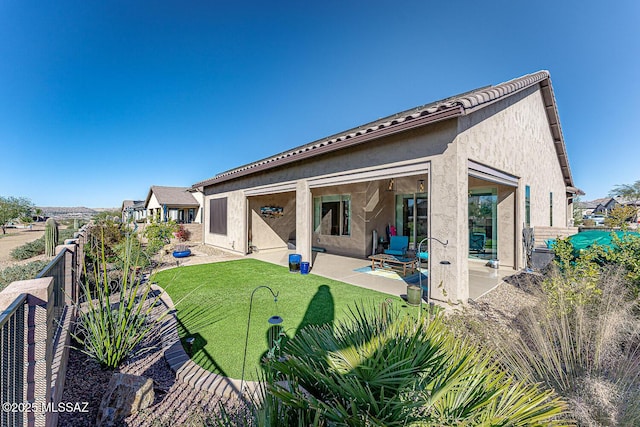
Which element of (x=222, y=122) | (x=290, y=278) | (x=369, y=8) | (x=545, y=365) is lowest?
(x=290, y=278)

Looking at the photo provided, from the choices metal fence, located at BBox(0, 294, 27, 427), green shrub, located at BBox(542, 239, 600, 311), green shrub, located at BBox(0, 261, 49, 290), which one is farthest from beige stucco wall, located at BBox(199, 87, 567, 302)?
green shrub, located at BBox(0, 261, 49, 290)

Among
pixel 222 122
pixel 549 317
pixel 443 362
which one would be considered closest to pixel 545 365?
pixel 549 317

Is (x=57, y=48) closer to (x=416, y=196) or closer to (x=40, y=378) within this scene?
(x=40, y=378)

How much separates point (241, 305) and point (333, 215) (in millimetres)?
8647

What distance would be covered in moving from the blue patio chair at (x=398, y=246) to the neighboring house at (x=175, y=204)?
25.0 m

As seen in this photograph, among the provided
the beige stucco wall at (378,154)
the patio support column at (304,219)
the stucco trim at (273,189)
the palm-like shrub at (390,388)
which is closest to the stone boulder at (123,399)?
the palm-like shrub at (390,388)

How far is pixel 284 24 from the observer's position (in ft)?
36.5

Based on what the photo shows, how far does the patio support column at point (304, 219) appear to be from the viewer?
31.9 ft

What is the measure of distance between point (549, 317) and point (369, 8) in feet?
37.5

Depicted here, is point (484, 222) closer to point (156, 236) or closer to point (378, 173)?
point (378, 173)

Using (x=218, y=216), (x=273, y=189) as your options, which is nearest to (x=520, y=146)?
(x=273, y=189)

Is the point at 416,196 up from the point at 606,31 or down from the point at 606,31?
down

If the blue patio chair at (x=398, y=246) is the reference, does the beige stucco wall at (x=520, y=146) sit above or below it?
above

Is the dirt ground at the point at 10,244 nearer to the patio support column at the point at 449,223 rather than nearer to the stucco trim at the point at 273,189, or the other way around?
the stucco trim at the point at 273,189
